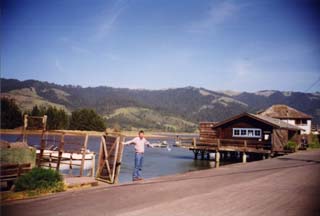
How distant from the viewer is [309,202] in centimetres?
923

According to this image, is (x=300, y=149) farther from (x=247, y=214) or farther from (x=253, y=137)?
(x=247, y=214)

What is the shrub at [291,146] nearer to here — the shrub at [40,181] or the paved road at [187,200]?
the paved road at [187,200]

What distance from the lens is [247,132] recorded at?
41.3m

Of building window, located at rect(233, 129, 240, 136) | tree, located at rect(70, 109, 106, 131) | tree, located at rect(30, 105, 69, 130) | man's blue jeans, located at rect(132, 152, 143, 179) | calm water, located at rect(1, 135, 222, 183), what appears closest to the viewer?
man's blue jeans, located at rect(132, 152, 143, 179)

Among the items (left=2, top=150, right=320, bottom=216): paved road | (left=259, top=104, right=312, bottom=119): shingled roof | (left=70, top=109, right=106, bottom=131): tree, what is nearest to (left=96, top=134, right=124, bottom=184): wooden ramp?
(left=2, top=150, right=320, bottom=216): paved road

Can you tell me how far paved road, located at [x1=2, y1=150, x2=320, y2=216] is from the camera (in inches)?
327

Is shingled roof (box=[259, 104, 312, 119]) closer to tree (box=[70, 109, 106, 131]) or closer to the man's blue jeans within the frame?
the man's blue jeans

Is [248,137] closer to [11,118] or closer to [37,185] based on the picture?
[37,185]

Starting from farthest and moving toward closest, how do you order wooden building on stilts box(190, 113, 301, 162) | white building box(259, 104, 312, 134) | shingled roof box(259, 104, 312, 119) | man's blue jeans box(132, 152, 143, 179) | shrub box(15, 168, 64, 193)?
shingled roof box(259, 104, 312, 119)
white building box(259, 104, 312, 134)
wooden building on stilts box(190, 113, 301, 162)
man's blue jeans box(132, 152, 143, 179)
shrub box(15, 168, 64, 193)

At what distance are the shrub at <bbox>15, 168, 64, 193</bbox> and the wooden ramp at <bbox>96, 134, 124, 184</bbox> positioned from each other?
9.59ft

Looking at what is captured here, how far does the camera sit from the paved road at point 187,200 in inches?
327

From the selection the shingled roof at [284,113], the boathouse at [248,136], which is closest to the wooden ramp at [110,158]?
the boathouse at [248,136]

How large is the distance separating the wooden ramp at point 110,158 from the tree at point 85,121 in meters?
102

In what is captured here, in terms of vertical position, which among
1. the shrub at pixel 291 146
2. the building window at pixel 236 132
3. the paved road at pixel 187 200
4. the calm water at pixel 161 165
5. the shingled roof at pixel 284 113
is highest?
the shingled roof at pixel 284 113
